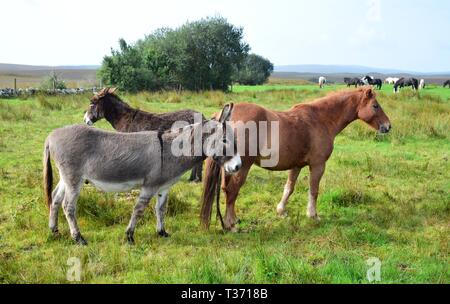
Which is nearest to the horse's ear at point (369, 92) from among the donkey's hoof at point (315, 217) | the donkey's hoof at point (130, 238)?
the donkey's hoof at point (315, 217)

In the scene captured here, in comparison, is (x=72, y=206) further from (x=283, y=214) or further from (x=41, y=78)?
(x=41, y=78)

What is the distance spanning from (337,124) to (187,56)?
3604 cm

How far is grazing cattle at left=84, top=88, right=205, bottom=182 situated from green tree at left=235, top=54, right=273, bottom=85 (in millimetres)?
53936

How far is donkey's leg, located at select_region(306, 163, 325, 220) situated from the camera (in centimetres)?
734

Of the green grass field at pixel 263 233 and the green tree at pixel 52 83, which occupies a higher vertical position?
the green tree at pixel 52 83

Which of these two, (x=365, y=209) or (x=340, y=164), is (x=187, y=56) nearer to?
(x=340, y=164)

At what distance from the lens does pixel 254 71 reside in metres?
80.1

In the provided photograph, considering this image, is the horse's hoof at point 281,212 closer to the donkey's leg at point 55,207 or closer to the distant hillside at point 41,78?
the donkey's leg at point 55,207

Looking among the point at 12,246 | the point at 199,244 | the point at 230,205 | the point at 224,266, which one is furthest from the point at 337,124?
the point at 12,246

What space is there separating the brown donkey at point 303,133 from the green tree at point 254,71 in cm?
5481

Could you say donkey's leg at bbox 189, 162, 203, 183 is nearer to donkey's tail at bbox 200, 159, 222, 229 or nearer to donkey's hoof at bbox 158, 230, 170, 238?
donkey's tail at bbox 200, 159, 222, 229

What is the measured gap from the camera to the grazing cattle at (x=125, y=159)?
5875mm

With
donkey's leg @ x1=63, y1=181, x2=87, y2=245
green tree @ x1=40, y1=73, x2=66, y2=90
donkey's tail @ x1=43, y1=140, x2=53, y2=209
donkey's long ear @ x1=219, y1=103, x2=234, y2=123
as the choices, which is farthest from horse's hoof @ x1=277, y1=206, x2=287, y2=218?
green tree @ x1=40, y1=73, x2=66, y2=90

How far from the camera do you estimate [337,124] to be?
779 cm
